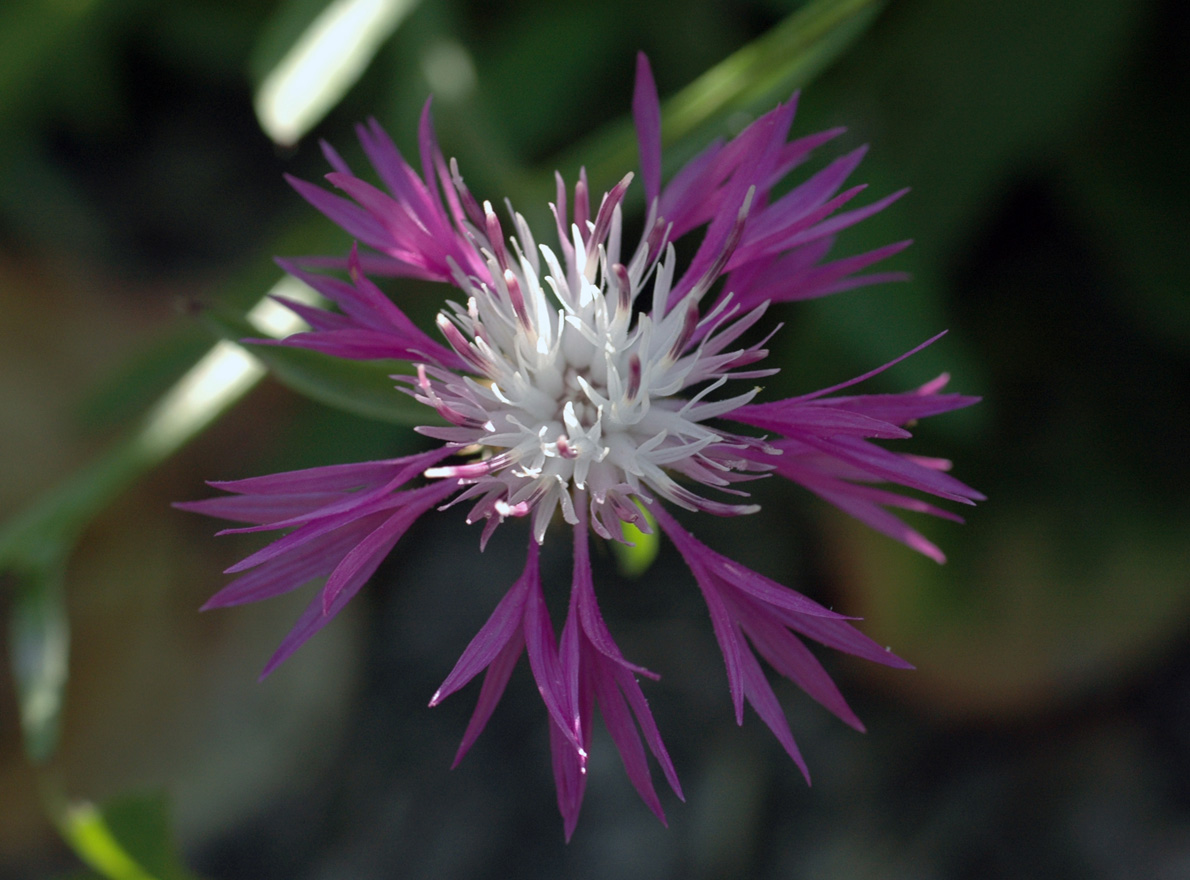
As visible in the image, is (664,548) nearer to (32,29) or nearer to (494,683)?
(494,683)

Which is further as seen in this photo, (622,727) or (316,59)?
(316,59)

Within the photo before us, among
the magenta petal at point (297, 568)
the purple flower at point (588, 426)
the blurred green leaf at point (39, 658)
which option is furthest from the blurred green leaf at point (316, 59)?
the blurred green leaf at point (39, 658)

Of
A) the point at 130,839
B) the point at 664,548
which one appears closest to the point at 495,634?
the point at 130,839

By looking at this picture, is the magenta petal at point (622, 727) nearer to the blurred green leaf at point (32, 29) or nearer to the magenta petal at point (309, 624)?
the magenta petal at point (309, 624)

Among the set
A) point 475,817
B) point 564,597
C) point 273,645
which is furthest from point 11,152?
point 475,817

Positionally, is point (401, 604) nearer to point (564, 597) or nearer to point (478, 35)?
point (564, 597)

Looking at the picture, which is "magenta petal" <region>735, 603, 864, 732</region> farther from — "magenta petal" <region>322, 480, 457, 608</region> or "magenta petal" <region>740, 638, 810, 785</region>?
"magenta petal" <region>322, 480, 457, 608</region>

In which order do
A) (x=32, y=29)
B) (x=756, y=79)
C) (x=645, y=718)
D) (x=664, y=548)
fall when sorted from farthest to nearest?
(x=664, y=548)
(x=32, y=29)
(x=756, y=79)
(x=645, y=718)
